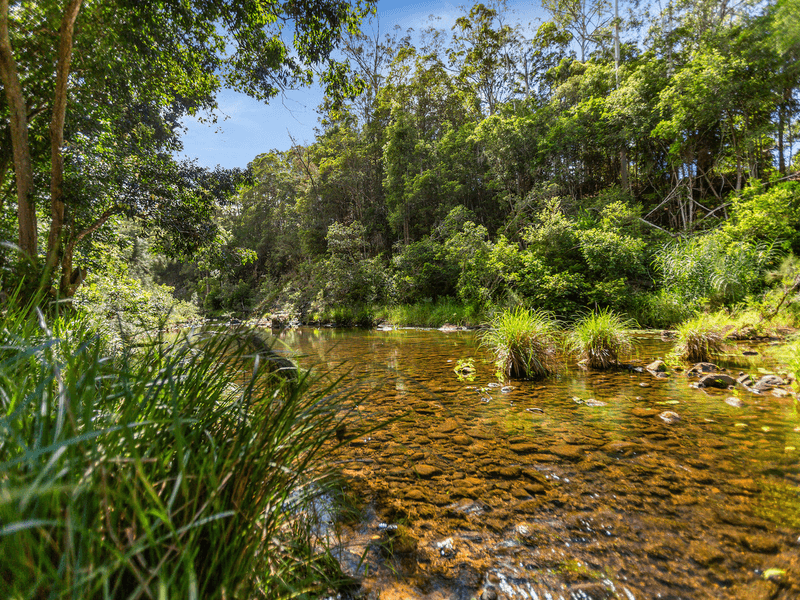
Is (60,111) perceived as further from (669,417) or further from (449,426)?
(669,417)

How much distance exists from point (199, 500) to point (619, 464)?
2.82 meters

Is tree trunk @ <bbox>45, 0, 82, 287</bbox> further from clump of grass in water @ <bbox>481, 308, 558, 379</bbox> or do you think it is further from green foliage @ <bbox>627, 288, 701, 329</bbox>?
green foliage @ <bbox>627, 288, 701, 329</bbox>

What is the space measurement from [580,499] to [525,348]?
3106mm

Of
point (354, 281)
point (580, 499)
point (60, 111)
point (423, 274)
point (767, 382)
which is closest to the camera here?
point (580, 499)

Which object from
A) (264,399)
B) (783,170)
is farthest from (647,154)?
(264,399)

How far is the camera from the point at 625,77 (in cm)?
1780

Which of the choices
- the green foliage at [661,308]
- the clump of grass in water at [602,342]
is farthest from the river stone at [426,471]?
the green foliage at [661,308]

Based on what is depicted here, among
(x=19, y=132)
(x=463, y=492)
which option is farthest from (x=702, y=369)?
(x=19, y=132)

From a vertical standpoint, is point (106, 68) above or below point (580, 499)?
above

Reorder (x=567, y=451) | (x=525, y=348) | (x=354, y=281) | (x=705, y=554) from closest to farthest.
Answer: (x=705, y=554)
(x=567, y=451)
(x=525, y=348)
(x=354, y=281)

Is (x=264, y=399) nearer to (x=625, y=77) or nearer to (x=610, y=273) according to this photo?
(x=610, y=273)

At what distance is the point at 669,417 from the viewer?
10.8 ft

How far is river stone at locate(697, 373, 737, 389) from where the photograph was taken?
4215mm

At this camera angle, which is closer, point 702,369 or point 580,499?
point 580,499
